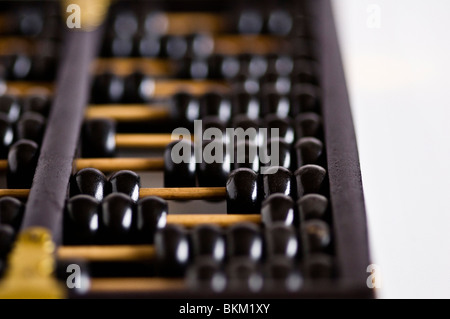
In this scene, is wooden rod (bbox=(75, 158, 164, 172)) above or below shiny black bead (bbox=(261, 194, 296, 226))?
above

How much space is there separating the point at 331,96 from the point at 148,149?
0.30m

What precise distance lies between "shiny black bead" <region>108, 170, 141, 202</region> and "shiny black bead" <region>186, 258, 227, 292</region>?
160 millimetres

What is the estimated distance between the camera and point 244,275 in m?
0.72

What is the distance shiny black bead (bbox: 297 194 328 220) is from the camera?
0.80 metres

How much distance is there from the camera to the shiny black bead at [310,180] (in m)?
0.84

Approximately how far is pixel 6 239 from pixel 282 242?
0.31 m

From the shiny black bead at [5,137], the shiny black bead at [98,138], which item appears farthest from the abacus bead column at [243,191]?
the shiny black bead at [5,137]

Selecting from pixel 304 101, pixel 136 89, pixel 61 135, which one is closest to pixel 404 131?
pixel 304 101

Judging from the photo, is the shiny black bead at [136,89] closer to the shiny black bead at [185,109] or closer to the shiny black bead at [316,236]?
the shiny black bead at [185,109]

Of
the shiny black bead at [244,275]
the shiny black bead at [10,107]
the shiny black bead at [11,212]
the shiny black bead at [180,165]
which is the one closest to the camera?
the shiny black bead at [244,275]

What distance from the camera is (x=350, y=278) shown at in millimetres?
707

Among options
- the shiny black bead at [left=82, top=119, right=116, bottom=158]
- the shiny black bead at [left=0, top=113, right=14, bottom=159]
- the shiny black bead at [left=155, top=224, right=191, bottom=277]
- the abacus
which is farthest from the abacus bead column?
the shiny black bead at [left=0, top=113, right=14, bottom=159]

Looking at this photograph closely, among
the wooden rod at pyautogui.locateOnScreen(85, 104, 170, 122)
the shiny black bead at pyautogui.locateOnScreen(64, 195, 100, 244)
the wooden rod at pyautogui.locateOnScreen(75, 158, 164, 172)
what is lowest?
the shiny black bead at pyautogui.locateOnScreen(64, 195, 100, 244)

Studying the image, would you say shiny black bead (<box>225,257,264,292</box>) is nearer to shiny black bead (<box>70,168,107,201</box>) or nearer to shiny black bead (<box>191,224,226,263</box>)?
shiny black bead (<box>191,224,226,263</box>)
